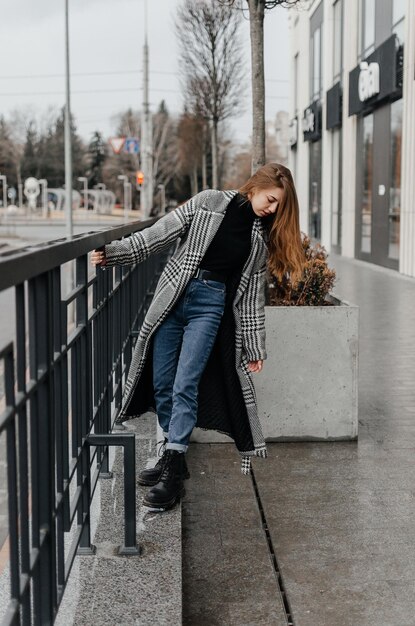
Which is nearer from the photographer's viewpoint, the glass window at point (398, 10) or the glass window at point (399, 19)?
the glass window at point (399, 19)

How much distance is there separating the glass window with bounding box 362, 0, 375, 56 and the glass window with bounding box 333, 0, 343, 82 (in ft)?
13.6

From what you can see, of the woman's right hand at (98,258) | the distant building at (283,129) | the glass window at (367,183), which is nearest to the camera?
the woman's right hand at (98,258)

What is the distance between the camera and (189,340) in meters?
4.29

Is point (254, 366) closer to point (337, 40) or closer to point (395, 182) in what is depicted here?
point (395, 182)

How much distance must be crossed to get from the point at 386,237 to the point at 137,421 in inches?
703

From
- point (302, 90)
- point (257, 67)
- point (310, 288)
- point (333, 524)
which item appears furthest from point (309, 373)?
point (302, 90)

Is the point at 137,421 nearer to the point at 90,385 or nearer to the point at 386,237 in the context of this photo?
the point at 90,385

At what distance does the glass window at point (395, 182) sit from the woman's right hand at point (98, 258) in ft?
A: 59.4

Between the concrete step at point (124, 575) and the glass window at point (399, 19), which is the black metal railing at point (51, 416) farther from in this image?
the glass window at point (399, 19)

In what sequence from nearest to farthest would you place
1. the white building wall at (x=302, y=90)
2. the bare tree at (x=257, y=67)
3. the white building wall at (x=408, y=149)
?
the bare tree at (x=257, y=67) → the white building wall at (x=408, y=149) → the white building wall at (x=302, y=90)

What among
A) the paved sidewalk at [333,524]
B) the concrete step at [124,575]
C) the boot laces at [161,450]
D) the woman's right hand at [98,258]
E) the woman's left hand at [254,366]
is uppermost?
the woman's right hand at [98,258]

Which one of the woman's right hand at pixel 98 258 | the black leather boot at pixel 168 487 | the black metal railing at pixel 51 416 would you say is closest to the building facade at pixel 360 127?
the black leather boot at pixel 168 487

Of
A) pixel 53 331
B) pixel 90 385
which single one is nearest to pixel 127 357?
pixel 90 385

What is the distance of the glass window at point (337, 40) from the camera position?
30.4 meters
